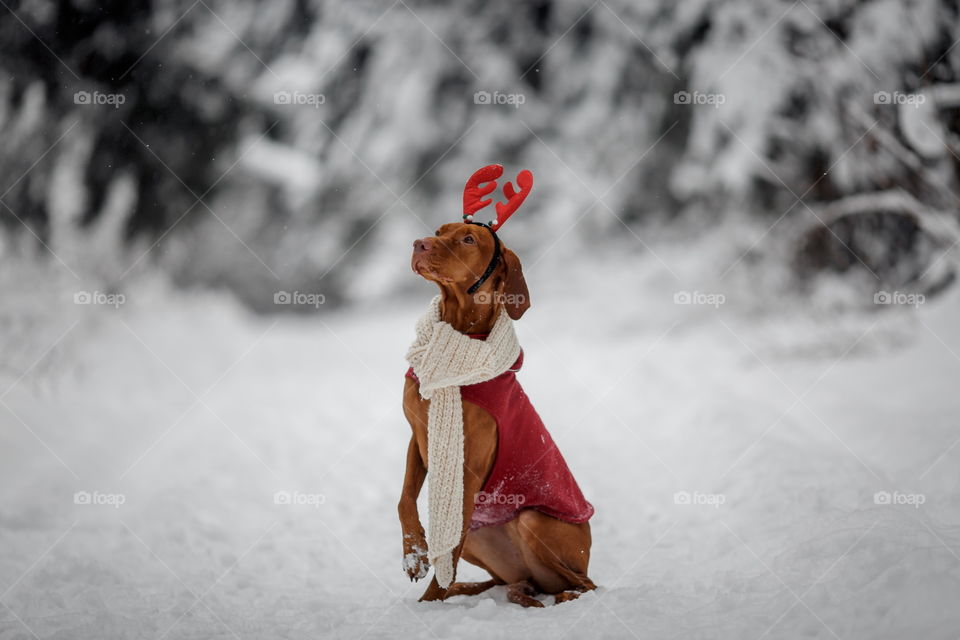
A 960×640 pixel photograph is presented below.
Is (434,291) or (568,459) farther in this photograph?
(434,291)

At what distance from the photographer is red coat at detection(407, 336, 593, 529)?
2754 mm

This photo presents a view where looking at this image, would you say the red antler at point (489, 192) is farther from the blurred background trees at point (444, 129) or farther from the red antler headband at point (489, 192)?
the blurred background trees at point (444, 129)

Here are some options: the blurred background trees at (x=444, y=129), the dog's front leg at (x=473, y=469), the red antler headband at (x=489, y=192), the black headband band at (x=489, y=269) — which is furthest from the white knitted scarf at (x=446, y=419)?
the blurred background trees at (x=444, y=129)

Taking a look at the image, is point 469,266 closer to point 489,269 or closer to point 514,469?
point 489,269

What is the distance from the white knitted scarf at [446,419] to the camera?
269 centimetres

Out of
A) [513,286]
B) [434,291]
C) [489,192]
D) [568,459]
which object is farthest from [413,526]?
[434,291]

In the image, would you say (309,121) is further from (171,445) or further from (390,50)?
(171,445)

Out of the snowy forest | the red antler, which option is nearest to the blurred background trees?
the snowy forest

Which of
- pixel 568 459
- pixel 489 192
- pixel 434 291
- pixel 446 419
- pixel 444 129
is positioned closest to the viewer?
pixel 446 419

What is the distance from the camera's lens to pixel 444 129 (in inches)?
436

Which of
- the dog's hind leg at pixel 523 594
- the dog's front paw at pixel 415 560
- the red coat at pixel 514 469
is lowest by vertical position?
the dog's hind leg at pixel 523 594

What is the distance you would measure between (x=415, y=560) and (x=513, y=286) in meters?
1.05

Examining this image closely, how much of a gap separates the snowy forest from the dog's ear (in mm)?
1067

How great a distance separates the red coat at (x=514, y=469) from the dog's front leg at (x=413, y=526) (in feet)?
0.74
